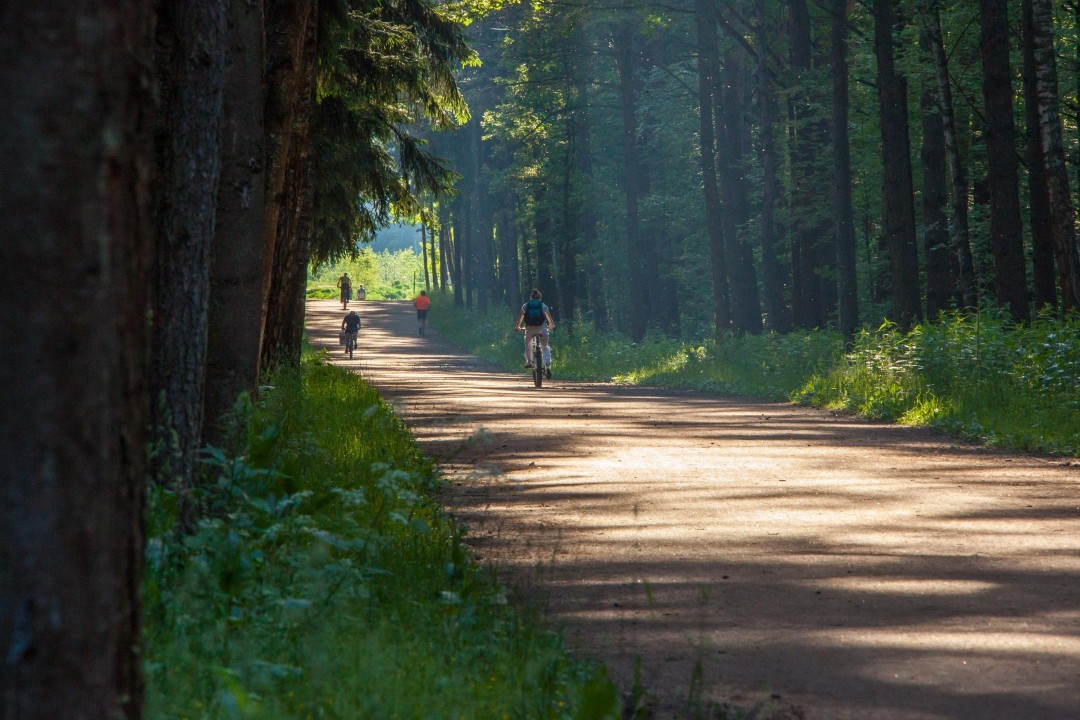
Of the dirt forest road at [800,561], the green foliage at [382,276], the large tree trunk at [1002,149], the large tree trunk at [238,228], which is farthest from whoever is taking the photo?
the green foliage at [382,276]

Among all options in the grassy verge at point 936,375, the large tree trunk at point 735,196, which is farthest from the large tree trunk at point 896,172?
the large tree trunk at point 735,196

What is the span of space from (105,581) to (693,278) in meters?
67.7

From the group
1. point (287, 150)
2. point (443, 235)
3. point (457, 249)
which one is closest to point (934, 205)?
point (287, 150)

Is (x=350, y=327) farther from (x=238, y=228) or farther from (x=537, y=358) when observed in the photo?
(x=238, y=228)

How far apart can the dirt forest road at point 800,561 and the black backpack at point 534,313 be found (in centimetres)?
1178

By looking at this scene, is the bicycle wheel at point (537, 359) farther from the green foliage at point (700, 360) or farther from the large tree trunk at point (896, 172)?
the large tree trunk at point (896, 172)

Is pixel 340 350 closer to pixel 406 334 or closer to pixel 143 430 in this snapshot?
pixel 406 334

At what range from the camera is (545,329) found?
29594 millimetres

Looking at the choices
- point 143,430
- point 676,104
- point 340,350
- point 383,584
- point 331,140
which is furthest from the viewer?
point 676,104

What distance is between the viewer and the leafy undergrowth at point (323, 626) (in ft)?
14.2

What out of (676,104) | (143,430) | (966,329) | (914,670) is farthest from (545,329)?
(676,104)

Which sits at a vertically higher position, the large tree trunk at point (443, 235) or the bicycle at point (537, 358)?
the large tree trunk at point (443, 235)

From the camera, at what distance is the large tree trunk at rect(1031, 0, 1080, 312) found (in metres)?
21.1

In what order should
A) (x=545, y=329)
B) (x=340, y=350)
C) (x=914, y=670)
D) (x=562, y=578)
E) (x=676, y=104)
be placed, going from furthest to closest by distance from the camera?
1. (x=676, y=104)
2. (x=340, y=350)
3. (x=545, y=329)
4. (x=562, y=578)
5. (x=914, y=670)
